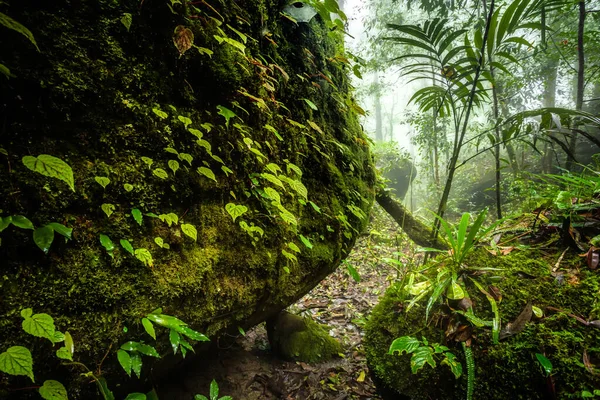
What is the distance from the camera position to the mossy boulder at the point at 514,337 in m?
1.42

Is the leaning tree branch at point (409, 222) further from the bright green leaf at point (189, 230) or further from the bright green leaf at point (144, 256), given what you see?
the bright green leaf at point (144, 256)

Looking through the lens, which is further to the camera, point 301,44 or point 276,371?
point 276,371

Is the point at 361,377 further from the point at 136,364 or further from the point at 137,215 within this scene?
the point at 137,215

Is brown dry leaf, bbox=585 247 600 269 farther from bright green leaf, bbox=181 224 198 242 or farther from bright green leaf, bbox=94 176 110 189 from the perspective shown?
bright green leaf, bbox=94 176 110 189

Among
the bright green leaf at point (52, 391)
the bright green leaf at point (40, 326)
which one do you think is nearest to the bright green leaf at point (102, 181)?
the bright green leaf at point (40, 326)

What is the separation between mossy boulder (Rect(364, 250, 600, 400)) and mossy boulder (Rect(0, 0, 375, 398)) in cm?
88

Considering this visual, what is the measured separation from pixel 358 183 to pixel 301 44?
5.31ft

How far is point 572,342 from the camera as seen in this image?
4.75ft

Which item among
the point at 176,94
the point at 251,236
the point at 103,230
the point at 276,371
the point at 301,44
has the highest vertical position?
the point at 301,44

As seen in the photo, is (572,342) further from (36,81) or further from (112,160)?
(36,81)

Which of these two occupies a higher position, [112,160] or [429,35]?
[429,35]

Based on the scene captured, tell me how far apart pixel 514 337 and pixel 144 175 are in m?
2.38

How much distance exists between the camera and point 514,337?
1.61 meters

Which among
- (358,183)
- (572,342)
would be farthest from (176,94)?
(572,342)
